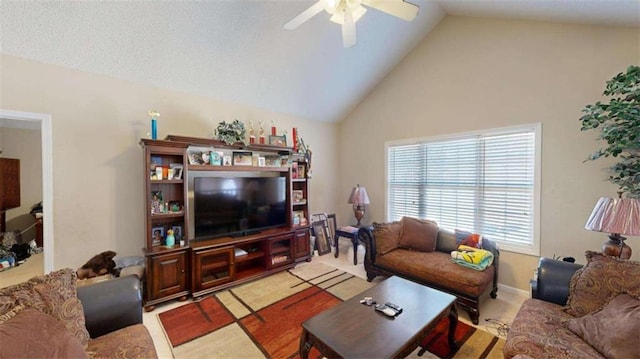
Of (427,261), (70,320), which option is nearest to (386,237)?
(427,261)

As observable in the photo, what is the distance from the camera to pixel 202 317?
2432mm

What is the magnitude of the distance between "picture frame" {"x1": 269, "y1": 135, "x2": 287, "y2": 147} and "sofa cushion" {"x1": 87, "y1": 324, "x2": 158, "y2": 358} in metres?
2.76

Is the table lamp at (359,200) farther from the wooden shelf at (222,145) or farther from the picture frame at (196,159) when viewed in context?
the picture frame at (196,159)

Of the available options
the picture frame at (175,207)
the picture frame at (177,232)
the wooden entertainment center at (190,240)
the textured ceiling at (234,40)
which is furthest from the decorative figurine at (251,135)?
the picture frame at (177,232)

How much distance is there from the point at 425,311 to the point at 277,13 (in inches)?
124

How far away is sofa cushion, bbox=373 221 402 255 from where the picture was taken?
10.5ft

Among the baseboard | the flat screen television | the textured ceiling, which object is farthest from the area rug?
the textured ceiling

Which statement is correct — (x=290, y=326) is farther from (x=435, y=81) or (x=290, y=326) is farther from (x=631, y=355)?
(x=435, y=81)

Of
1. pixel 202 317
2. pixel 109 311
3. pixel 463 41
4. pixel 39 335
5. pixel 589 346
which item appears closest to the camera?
pixel 39 335

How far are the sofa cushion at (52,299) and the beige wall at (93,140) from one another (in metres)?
1.50

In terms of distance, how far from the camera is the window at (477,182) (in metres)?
2.91

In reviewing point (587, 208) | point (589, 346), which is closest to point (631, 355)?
point (589, 346)

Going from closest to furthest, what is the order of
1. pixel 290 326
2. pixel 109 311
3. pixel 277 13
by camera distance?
pixel 109 311
pixel 290 326
pixel 277 13

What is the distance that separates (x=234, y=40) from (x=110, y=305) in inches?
106
